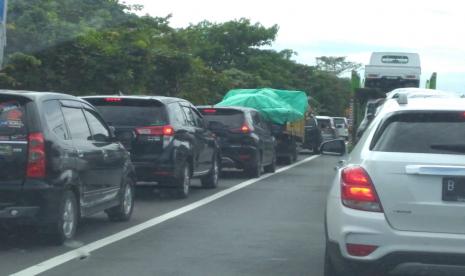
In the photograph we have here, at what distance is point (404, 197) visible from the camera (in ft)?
22.2

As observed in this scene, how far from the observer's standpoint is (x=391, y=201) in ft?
22.4

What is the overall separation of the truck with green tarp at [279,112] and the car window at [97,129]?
14.1m

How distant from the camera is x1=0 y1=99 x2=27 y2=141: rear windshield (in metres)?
9.56

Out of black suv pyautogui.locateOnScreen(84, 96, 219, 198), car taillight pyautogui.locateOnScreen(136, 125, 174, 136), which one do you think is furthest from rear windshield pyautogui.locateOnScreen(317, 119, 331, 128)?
car taillight pyautogui.locateOnScreen(136, 125, 174, 136)

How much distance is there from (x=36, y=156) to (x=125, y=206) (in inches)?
118

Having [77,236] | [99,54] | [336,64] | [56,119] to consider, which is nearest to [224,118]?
[99,54]

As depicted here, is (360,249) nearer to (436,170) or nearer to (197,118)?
(436,170)

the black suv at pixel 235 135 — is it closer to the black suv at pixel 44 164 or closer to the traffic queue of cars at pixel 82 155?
the traffic queue of cars at pixel 82 155

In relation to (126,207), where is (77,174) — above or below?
above

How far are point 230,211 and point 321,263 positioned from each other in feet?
15.3

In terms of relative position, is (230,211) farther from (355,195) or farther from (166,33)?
(166,33)

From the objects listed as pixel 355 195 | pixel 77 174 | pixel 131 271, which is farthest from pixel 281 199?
pixel 355 195

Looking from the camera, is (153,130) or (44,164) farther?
(153,130)

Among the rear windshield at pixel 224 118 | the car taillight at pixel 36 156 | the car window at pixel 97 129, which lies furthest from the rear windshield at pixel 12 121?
the rear windshield at pixel 224 118
